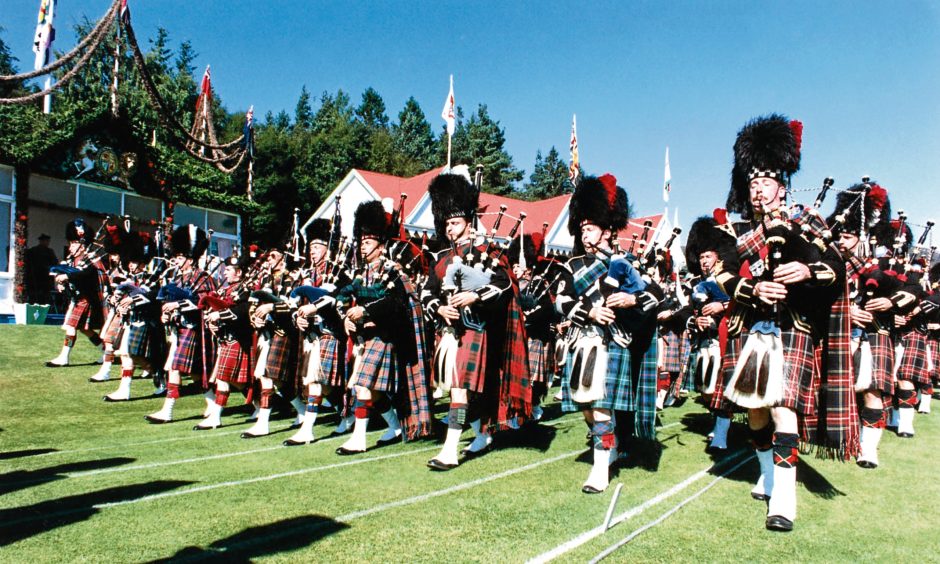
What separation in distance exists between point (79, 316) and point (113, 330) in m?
1.14

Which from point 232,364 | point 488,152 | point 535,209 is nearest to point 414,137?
point 488,152

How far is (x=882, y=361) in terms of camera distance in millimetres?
5660

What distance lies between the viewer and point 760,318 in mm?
3840

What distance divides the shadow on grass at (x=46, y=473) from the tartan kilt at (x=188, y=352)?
189 cm

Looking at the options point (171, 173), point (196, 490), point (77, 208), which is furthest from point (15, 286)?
point (196, 490)

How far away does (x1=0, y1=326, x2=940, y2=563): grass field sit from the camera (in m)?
3.12

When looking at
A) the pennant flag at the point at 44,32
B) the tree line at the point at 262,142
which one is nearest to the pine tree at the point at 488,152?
the tree line at the point at 262,142

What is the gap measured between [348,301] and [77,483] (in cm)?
246

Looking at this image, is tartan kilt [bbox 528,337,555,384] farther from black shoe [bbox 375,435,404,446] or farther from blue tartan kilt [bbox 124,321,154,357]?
blue tartan kilt [bbox 124,321,154,357]

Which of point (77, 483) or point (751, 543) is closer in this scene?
point (751, 543)

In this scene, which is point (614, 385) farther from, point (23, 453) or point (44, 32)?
point (44, 32)

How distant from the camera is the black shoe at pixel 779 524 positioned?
11.3 feet

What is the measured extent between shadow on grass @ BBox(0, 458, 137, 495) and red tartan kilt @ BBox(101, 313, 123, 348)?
455 centimetres

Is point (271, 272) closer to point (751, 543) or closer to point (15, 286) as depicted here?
point (751, 543)
